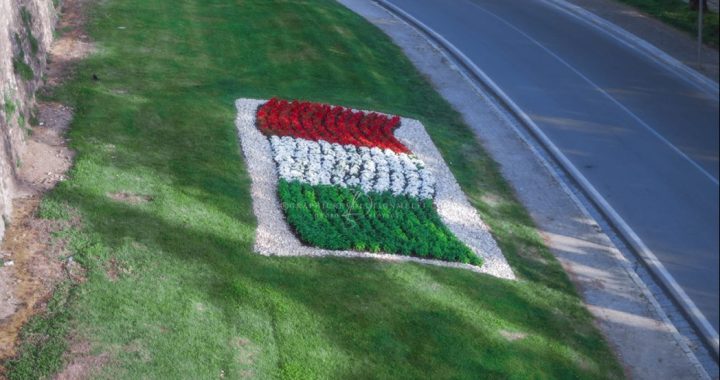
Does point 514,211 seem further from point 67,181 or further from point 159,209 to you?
point 67,181

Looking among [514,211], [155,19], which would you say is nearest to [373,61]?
[155,19]

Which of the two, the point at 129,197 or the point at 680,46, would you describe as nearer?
the point at 680,46

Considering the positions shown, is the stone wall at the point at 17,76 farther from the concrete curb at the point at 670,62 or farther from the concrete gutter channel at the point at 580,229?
the concrete gutter channel at the point at 580,229

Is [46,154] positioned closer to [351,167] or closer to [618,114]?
[351,167]

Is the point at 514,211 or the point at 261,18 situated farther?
the point at 261,18

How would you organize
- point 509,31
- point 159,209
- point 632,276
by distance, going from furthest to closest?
point 509,31
point 632,276
point 159,209

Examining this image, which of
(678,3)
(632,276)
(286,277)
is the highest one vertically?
(678,3)

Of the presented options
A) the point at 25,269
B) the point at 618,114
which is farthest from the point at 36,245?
the point at 618,114

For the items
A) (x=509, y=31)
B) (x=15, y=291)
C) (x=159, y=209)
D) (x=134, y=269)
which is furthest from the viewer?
(x=509, y=31)
